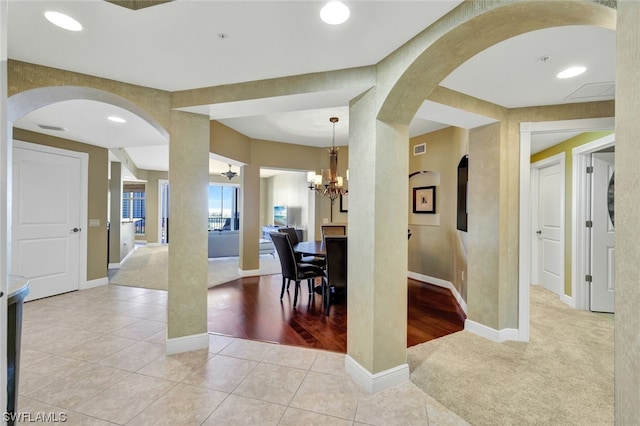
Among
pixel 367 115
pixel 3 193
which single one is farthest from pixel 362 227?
pixel 3 193

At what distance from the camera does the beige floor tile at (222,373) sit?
2.05 m

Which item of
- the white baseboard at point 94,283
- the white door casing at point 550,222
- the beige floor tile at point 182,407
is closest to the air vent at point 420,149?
the white door casing at point 550,222

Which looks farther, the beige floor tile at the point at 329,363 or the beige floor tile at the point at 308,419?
the beige floor tile at the point at 329,363

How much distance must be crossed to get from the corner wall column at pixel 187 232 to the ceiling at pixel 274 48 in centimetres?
27

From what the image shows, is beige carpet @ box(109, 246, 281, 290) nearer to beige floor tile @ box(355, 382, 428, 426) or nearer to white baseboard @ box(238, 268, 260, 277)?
white baseboard @ box(238, 268, 260, 277)

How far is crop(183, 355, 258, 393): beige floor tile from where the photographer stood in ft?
6.72

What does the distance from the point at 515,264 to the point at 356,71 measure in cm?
242

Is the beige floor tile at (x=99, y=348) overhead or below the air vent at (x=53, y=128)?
below

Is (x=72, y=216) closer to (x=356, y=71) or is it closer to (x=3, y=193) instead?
(x=3, y=193)

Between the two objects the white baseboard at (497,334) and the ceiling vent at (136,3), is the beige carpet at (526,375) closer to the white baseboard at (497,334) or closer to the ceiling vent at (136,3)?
the white baseboard at (497,334)

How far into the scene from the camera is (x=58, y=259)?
4.21 metres

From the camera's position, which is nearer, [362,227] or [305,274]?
[362,227]

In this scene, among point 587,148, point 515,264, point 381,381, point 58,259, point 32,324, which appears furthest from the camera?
point 58,259

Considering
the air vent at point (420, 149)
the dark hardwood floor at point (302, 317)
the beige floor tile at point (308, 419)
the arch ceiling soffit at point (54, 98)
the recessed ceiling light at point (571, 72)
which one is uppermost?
the air vent at point (420, 149)
